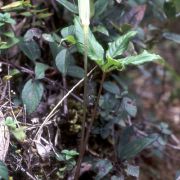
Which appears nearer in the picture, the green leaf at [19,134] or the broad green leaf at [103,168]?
the green leaf at [19,134]

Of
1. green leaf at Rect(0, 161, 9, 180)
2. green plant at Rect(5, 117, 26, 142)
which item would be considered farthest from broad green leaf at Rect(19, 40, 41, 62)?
green leaf at Rect(0, 161, 9, 180)

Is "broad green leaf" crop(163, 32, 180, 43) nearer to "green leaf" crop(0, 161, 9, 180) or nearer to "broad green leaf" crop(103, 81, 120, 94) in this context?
"broad green leaf" crop(103, 81, 120, 94)

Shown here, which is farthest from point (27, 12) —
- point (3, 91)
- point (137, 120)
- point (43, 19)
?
point (137, 120)

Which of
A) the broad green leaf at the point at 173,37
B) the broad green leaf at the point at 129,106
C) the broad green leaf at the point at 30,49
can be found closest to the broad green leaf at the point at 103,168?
the broad green leaf at the point at 129,106

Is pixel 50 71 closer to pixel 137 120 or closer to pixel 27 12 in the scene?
pixel 27 12

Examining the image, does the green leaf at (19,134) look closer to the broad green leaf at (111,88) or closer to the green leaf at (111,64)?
the green leaf at (111,64)

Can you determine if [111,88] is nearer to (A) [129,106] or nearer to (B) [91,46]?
(A) [129,106]
